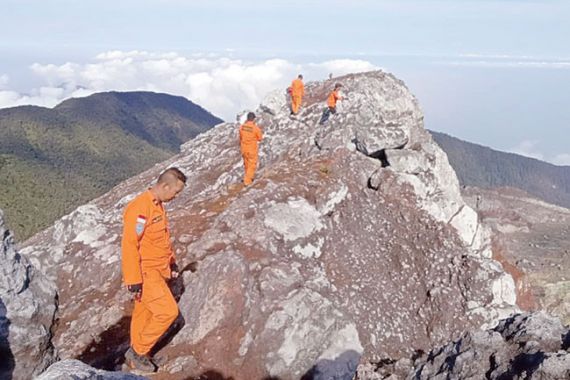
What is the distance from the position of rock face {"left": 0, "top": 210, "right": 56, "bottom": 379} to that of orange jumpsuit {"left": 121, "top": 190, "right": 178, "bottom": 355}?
1794mm

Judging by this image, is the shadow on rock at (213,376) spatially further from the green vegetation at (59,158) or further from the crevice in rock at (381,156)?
the green vegetation at (59,158)

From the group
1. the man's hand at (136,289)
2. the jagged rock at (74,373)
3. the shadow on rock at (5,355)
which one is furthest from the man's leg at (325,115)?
the jagged rock at (74,373)

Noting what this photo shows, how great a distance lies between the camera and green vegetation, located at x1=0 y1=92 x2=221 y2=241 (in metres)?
95.8

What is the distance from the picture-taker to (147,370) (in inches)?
469

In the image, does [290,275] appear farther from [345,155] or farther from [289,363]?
[345,155]

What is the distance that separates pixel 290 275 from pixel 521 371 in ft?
35.6

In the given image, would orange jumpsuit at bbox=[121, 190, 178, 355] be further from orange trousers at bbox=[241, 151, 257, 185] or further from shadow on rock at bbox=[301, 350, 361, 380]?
orange trousers at bbox=[241, 151, 257, 185]

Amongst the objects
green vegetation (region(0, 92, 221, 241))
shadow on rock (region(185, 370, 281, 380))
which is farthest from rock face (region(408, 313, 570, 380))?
green vegetation (region(0, 92, 221, 241))

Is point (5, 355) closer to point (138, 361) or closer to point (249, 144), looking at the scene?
point (138, 361)

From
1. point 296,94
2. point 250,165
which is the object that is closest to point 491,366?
point 250,165

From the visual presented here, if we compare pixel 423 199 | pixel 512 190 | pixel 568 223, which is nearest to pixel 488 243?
pixel 423 199

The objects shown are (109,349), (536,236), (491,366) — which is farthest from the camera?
(536,236)

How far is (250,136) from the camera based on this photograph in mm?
21531

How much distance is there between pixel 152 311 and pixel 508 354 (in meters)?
7.24
